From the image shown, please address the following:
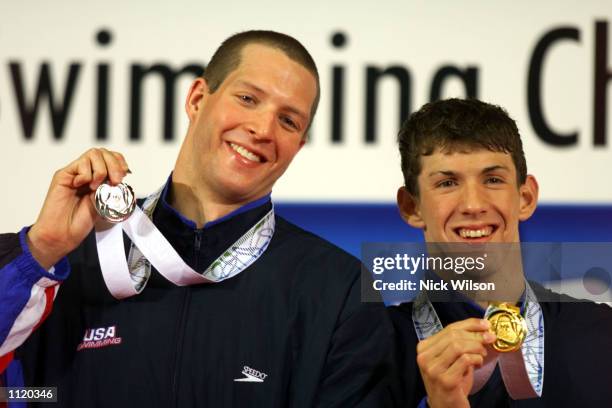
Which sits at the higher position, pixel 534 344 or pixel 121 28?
pixel 121 28

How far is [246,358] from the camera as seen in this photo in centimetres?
228

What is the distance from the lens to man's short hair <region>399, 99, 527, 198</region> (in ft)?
8.60

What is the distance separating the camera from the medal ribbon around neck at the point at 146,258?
2301mm

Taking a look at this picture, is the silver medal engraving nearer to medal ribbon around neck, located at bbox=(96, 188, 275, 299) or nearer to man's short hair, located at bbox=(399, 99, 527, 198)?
A: medal ribbon around neck, located at bbox=(96, 188, 275, 299)

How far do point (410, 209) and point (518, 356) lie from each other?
0.59 metres

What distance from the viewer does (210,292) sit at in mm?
2354

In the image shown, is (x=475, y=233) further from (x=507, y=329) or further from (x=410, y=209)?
(x=507, y=329)

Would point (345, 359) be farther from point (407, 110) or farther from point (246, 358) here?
point (407, 110)

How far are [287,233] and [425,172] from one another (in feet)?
1.31

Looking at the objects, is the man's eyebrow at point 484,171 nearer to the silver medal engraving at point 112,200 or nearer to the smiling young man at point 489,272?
the smiling young man at point 489,272

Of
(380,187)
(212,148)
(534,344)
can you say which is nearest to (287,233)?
(212,148)

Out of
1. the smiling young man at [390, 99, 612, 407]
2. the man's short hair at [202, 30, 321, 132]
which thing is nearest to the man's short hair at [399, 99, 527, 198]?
the smiling young man at [390, 99, 612, 407]

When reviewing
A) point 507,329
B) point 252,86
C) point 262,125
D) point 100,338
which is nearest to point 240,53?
point 252,86

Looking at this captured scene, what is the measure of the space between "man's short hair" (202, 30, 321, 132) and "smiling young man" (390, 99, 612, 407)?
1.14ft
